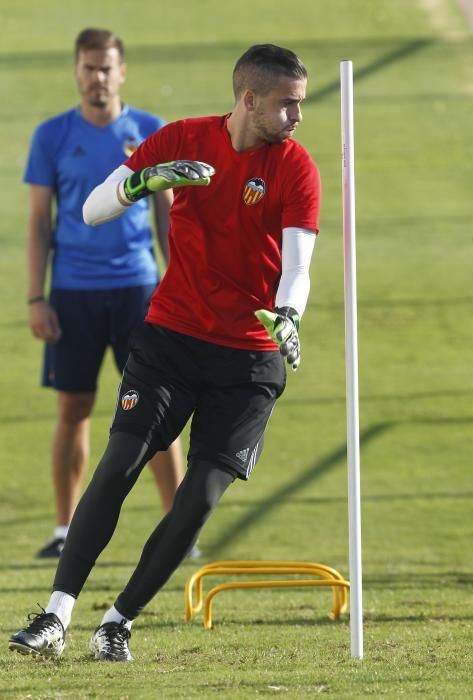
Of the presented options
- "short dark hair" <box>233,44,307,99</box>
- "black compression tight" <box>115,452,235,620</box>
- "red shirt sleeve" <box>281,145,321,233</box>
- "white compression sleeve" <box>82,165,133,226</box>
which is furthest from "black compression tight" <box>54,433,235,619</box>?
"short dark hair" <box>233,44,307,99</box>

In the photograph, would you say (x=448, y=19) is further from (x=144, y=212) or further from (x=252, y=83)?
(x=252, y=83)

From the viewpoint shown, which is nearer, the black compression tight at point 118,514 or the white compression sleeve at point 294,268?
the white compression sleeve at point 294,268

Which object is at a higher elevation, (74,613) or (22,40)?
(22,40)

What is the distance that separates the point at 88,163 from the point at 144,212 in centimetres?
42

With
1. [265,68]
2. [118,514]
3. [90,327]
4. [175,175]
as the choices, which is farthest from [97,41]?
[118,514]

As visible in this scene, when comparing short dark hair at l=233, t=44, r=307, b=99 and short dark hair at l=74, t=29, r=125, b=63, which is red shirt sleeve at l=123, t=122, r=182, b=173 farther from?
short dark hair at l=74, t=29, r=125, b=63

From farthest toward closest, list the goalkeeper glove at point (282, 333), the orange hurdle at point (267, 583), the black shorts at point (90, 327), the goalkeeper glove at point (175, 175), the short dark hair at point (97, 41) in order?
the black shorts at point (90, 327), the short dark hair at point (97, 41), the orange hurdle at point (267, 583), the goalkeeper glove at point (175, 175), the goalkeeper glove at point (282, 333)

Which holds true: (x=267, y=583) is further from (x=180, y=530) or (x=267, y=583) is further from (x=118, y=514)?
(x=118, y=514)

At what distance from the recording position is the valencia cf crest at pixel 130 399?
4.99 m

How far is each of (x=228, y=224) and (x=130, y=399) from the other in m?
0.69

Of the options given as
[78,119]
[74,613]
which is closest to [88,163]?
[78,119]

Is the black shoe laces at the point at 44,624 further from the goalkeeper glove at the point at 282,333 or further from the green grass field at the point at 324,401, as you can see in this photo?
the goalkeeper glove at the point at 282,333

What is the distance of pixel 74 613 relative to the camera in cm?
630

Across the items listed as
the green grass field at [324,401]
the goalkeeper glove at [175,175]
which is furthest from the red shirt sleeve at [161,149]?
the green grass field at [324,401]
